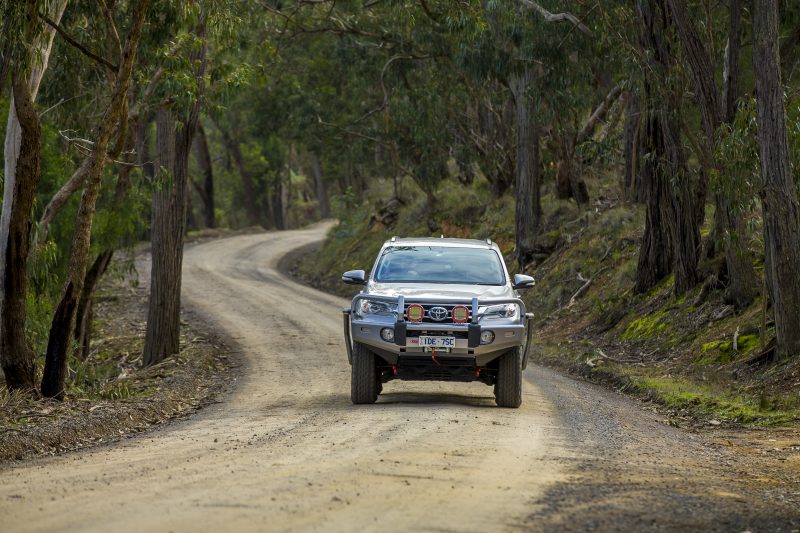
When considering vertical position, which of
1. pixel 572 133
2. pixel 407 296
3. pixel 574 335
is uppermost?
pixel 572 133

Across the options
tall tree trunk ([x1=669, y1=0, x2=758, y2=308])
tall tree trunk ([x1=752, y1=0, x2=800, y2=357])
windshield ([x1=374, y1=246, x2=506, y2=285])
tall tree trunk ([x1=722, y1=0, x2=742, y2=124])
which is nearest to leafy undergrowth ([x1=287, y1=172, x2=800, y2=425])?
tall tree trunk ([x1=752, y1=0, x2=800, y2=357])

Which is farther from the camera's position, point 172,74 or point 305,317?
point 305,317

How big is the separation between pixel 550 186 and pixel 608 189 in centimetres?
296

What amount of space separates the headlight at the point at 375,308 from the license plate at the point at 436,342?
0.46 meters

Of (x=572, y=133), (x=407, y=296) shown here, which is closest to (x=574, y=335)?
(x=572, y=133)

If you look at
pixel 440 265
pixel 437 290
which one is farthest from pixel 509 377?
pixel 440 265

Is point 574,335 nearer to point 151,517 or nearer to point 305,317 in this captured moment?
point 305,317

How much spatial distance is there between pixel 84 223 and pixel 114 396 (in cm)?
238

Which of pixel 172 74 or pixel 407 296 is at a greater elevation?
pixel 172 74

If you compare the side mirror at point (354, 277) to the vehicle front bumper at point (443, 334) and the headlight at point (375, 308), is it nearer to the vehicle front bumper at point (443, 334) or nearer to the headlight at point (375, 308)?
the headlight at point (375, 308)

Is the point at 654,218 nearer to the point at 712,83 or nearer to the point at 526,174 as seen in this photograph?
the point at 712,83

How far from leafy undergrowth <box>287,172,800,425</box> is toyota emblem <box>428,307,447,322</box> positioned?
3.08 meters

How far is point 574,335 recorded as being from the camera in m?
22.7

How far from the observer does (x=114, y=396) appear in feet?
48.0
